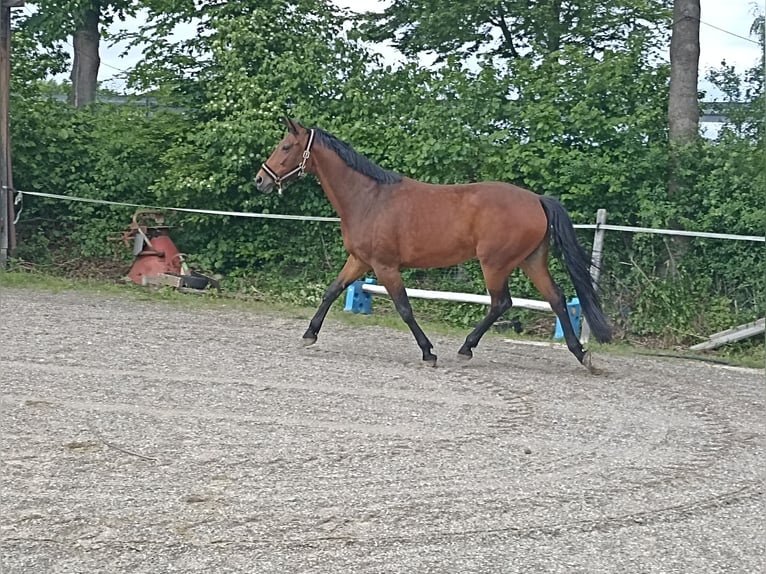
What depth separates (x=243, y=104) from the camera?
38.5 ft

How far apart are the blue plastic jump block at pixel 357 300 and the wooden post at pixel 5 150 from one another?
4663 mm

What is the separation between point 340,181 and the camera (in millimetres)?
7773

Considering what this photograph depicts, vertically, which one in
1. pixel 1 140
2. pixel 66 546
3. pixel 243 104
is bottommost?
pixel 66 546

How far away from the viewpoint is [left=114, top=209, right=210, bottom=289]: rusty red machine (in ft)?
36.9

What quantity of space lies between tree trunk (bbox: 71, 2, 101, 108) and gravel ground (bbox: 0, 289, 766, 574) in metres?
8.71

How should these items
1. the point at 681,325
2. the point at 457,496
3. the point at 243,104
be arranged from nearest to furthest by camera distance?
the point at 457,496 < the point at 681,325 < the point at 243,104

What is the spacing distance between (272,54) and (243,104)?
2.67ft

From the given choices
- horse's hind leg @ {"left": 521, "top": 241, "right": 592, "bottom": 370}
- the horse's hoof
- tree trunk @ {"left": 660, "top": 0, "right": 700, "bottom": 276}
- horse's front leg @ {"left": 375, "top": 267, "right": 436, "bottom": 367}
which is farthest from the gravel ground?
tree trunk @ {"left": 660, "top": 0, "right": 700, "bottom": 276}

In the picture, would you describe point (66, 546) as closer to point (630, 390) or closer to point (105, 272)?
point (630, 390)

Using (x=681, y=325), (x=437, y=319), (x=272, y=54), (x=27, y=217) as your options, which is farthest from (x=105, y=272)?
(x=681, y=325)

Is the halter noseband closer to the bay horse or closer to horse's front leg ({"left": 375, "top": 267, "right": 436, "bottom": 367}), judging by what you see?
the bay horse

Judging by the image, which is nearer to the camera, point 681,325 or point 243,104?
point 681,325

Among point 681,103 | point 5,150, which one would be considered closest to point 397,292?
point 681,103

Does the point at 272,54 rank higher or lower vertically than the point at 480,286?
higher
